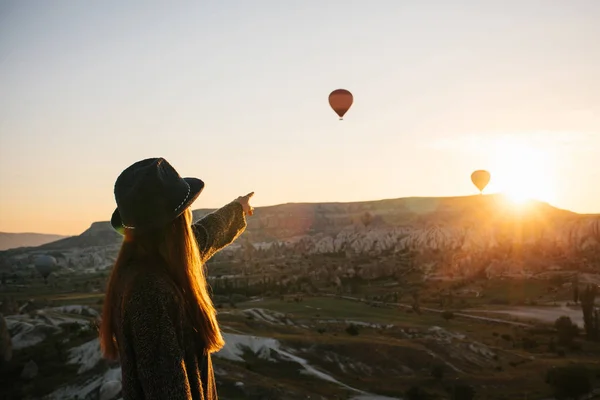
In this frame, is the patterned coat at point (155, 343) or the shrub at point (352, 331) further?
the shrub at point (352, 331)

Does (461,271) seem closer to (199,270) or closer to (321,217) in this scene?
(199,270)

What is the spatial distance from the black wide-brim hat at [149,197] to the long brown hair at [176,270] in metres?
0.07

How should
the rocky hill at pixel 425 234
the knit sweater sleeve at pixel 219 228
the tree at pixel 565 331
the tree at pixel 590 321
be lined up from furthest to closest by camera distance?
1. the rocky hill at pixel 425 234
2. the tree at pixel 590 321
3. the tree at pixel 565 331
4. the knit sweater sleeve at pixel 219 228

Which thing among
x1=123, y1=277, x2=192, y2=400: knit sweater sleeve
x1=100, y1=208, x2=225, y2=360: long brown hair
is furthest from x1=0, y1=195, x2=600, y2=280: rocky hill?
x1=123, y1=277, x2=192, y2=400: knit sweater sleeve

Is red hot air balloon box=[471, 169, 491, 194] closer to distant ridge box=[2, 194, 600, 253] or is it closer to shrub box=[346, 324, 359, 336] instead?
shrub box=[346, 324, 359, 336]

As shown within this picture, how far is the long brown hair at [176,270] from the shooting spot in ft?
8.56

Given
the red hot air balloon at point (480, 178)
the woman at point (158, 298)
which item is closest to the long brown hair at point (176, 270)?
the woman at point (158, 298)

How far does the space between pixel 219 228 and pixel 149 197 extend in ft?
4.46

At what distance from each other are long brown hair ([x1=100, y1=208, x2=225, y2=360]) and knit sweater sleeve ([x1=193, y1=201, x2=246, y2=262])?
0.84 metres

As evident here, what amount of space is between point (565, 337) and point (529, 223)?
9091 centimetres

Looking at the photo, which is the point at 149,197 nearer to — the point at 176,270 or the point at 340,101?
the point at 176,270

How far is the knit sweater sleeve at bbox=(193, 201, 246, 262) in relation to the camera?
377 centimetres

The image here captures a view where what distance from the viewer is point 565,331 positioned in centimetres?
4303

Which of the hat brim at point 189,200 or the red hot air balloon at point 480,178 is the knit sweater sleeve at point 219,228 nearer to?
the hat brim at point 189,200
